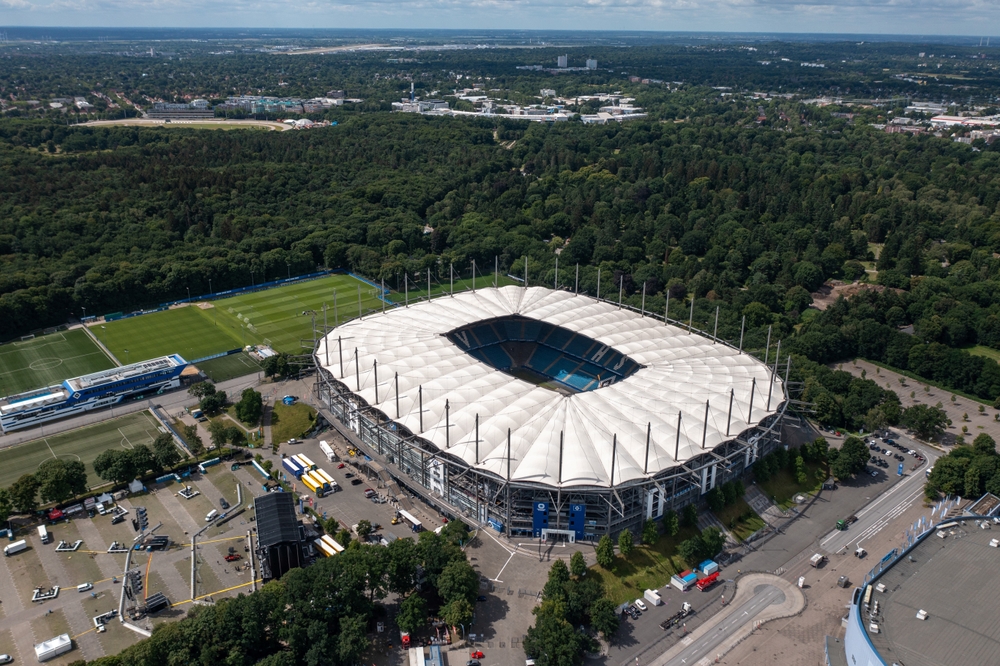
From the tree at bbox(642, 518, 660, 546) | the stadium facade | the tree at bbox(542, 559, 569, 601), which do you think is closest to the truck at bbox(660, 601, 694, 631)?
the tree at bbox(642, 518, 660, 546)

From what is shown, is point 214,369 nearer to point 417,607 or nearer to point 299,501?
point 299,501

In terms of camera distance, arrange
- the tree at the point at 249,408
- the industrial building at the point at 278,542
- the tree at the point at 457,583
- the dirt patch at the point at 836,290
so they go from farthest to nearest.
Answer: the dirt patch at the point at 836,290
the tree at the point at 249,408
the industrial building at the point at 278,542
the tree at the point at 457,583

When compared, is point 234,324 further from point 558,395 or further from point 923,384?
point 923,384

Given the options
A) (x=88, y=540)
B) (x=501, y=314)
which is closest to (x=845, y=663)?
(x=501, y=314)

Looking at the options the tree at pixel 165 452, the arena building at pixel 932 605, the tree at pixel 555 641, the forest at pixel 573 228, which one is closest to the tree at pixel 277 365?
the tree at pixel 165 452

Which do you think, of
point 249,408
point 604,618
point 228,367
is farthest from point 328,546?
point 228,367

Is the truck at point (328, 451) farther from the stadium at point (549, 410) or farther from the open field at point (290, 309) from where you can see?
the open field at point (290, 309)
